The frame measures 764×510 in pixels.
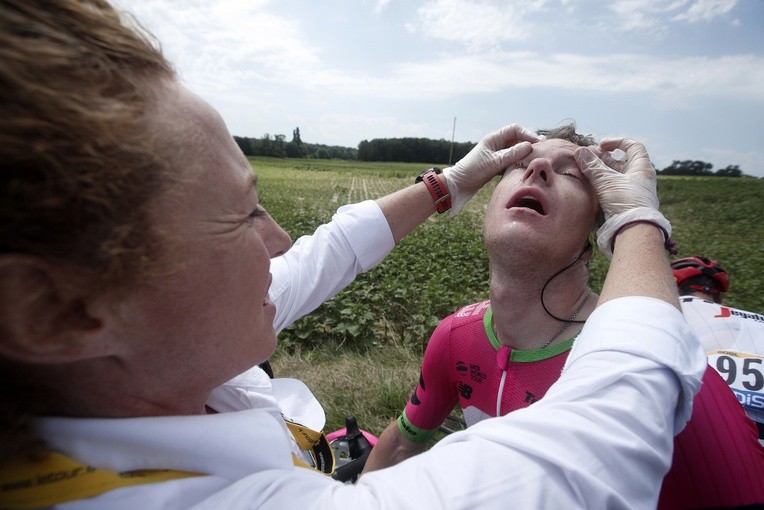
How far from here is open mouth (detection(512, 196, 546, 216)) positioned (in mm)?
2109

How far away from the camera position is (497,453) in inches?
36.7

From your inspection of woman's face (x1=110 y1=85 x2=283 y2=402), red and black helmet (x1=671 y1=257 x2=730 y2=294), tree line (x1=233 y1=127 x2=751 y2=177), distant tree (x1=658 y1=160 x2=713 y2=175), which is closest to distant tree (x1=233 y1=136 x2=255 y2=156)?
tree line (x1=233 y1=127 x2=751 y2=177)

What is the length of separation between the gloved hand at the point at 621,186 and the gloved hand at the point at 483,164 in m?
0.47

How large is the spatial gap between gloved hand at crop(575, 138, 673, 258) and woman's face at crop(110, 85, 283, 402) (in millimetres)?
1270

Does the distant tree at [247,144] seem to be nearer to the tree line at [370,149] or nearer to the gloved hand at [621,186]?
the tree line at [370,149]

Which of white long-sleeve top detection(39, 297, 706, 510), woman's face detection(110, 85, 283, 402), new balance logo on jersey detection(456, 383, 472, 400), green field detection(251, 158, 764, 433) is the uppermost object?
woman's face detection(110, 85, 283, 402)

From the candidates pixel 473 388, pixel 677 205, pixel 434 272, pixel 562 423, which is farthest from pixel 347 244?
pixel 677 205

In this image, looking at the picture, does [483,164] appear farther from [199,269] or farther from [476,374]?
[199,269]

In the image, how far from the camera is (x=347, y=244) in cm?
233

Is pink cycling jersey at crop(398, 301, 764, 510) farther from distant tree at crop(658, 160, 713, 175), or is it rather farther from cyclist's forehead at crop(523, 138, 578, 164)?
distant tree at crop(658, 160, 713, 175)

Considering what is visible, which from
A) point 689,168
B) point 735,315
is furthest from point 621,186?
point 689,168

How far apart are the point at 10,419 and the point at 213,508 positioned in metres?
0.43

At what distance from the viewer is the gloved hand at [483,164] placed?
2461 mm

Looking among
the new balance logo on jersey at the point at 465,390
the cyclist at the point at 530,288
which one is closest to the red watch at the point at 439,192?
the cyclist at the point at 530,288
